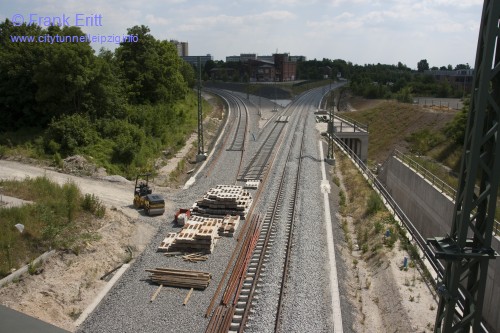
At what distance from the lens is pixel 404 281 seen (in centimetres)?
1534

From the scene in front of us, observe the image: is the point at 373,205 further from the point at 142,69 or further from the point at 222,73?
the point at 222,73

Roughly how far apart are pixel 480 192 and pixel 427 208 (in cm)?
1883

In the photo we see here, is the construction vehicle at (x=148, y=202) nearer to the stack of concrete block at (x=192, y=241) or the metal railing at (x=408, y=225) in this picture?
the stack of concrete block at (x=192, y=241)

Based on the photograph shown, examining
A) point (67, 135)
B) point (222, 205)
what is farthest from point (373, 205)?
point (67, 135)

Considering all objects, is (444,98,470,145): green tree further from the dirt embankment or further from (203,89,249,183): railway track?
the dirt embankment

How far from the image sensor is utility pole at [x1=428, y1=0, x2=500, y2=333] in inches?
302

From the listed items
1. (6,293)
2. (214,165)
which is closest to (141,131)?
(214,165)

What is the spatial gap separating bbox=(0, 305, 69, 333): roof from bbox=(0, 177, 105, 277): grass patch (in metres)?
13.1

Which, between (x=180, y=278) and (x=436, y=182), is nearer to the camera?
(x=180, y=278)

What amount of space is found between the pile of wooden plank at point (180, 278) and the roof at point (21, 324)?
12.2m

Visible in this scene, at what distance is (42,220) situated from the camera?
17.2 m

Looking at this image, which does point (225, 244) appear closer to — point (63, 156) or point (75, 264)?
point (75, 264)

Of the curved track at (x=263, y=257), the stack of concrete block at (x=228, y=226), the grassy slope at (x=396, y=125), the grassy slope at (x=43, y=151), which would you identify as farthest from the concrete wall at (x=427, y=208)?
the grassy slope at (x=43, y=151)

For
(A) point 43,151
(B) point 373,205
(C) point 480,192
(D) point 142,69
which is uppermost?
(D) point 142,69
